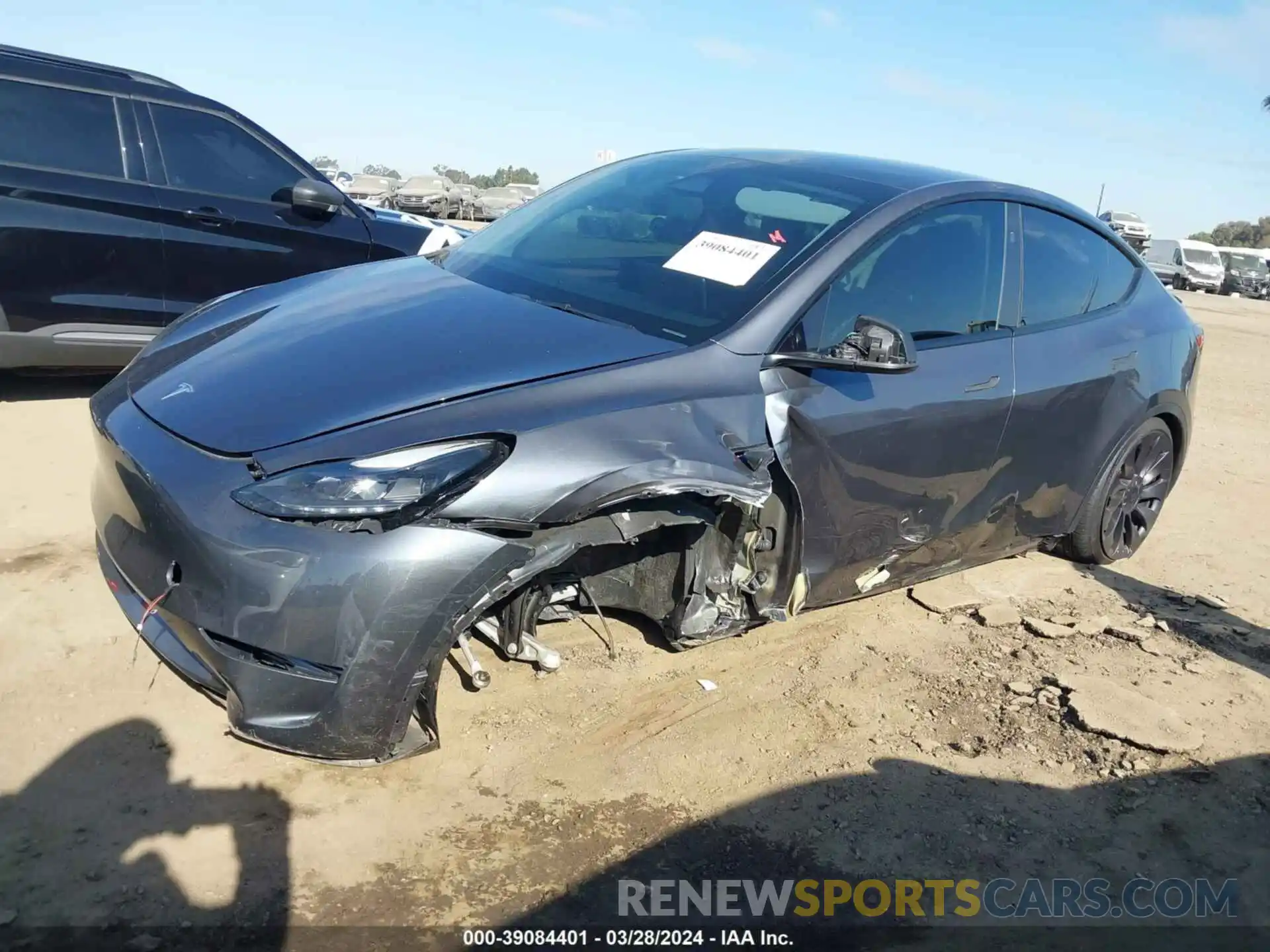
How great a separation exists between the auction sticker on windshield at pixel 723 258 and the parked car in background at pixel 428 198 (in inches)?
1038

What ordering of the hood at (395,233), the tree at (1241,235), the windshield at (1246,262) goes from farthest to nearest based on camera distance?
the tree at (1241,235) < the windshield at (1246,262) < the hood at (395,233)

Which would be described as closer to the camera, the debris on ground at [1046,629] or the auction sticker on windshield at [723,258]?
the auction sticker on windshield at [723,258]

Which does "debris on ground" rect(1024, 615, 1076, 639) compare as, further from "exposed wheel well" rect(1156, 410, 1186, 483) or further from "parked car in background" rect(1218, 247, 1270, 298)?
"parked car in background" rect(1218, 247, 1270, 298)

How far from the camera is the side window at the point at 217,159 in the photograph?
5.90 metres

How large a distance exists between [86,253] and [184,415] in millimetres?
3378

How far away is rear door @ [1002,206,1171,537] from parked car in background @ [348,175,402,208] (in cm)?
2719

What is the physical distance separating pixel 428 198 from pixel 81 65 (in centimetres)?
2635

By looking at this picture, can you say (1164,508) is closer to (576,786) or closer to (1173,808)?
(1173,808)

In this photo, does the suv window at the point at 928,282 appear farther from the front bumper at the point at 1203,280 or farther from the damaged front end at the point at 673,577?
the front bumper at the point at 1203,280

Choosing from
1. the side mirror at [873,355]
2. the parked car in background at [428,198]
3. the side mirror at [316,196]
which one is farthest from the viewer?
the parked car in background at [428,198]

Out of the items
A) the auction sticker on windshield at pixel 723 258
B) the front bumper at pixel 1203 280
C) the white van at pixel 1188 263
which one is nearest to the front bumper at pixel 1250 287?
the white van at pixel 1188 263

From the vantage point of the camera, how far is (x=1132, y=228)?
33531 mm

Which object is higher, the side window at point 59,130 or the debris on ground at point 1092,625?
the side window at point 59,130

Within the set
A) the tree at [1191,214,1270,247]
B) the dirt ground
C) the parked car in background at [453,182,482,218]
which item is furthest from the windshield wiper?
the tree at [1191,214,1270,247]
